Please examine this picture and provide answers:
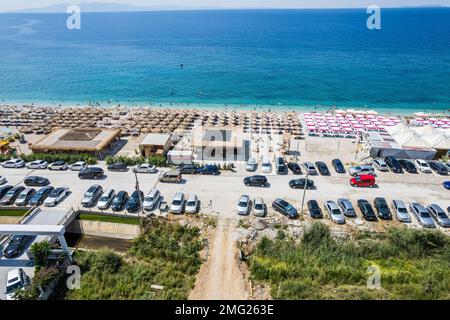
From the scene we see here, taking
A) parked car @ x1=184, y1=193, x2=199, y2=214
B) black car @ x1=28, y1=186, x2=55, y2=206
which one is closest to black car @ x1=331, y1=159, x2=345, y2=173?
parked car @ x1=184, y1=193, x2=199, y2=214

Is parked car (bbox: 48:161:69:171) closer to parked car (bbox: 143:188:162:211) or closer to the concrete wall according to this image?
the concrete wall

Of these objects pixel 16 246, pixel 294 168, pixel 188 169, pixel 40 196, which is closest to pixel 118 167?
pixel 40 196

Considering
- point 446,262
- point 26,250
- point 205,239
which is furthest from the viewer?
point 205,239

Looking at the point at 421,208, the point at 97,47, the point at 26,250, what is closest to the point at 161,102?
the point at 26,250

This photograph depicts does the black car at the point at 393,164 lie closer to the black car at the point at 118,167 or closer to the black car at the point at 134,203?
the black car at the point at 134,203
